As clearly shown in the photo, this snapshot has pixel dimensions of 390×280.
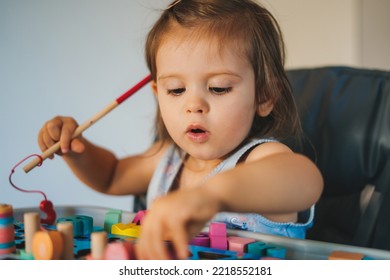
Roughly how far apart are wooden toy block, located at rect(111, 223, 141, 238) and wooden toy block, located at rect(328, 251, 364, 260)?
21 centimetres

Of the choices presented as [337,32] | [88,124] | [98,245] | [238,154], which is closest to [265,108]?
[238,154]

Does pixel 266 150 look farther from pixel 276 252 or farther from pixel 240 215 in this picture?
pixel 276 252

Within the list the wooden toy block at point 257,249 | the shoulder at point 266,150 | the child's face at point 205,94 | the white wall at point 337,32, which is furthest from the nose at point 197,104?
the white wall at point 337,32

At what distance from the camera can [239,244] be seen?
517 mm

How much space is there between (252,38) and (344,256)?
0.35 m

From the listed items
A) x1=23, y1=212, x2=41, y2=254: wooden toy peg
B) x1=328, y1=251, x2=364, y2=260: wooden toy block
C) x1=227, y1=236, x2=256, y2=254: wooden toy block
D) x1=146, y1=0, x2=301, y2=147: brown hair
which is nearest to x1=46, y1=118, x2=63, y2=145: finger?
x1=146, y1=0, x2=301, y2=147: brown hair

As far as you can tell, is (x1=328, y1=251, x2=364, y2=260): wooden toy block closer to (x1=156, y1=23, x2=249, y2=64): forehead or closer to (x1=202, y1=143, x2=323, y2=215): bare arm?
(x1=202, y1=143, x2=323, y2=215): bare arm

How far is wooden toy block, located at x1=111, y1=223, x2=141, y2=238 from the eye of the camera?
581 millimetres

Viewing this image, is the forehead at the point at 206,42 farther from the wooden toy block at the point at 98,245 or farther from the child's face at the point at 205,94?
the wooden toy block at the point at 98,245

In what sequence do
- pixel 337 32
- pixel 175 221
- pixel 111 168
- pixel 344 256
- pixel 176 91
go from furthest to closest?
pixel 337 32, pixel 111 168, pixel 176 91, pixel 344 256, pixel 175 221

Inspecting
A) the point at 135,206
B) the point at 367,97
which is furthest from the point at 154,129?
the point at 367,97
